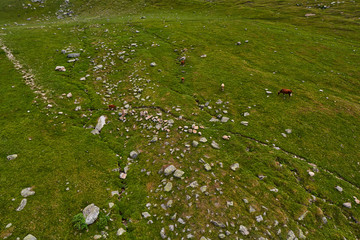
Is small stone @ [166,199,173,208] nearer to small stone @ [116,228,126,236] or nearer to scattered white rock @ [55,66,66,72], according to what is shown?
small stone @ [116,228,126,236]

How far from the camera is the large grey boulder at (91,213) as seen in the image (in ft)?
25.9

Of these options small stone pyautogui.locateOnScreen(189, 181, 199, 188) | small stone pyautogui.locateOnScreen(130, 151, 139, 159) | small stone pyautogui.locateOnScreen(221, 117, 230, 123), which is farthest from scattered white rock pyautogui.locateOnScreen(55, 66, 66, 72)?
small stone pyautogui.locateOnScreen(189, 181, 199, 188)

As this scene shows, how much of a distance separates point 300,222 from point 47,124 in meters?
17.7

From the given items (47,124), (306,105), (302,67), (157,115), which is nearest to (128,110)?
(157,115)

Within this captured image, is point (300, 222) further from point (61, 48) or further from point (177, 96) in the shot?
point (61, 48)

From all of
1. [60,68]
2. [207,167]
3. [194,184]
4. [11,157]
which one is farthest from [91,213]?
[60,68]

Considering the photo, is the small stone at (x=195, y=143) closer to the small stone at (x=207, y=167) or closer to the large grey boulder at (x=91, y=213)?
the small stone at (x=207, y=167)

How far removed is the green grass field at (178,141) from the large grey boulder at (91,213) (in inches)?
12.0

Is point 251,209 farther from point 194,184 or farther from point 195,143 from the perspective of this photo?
point 195,143

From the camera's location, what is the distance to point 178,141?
12.1 meters

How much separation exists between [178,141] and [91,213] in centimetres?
650

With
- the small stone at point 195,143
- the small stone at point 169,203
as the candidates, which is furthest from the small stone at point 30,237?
the small stone at point 195,143

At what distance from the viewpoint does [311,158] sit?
12.0 meters

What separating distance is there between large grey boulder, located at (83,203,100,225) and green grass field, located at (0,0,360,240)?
304 mm
